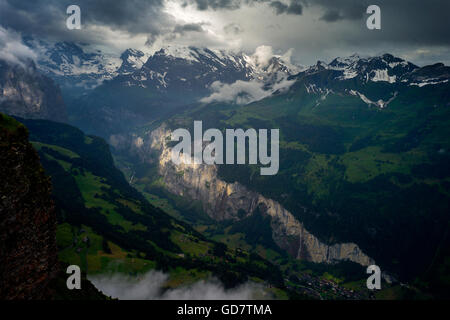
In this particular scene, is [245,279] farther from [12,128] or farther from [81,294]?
[12,128]

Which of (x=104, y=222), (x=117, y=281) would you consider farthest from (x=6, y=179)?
(x=104, y=222)

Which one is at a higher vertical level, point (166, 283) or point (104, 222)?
point (104, 222)
